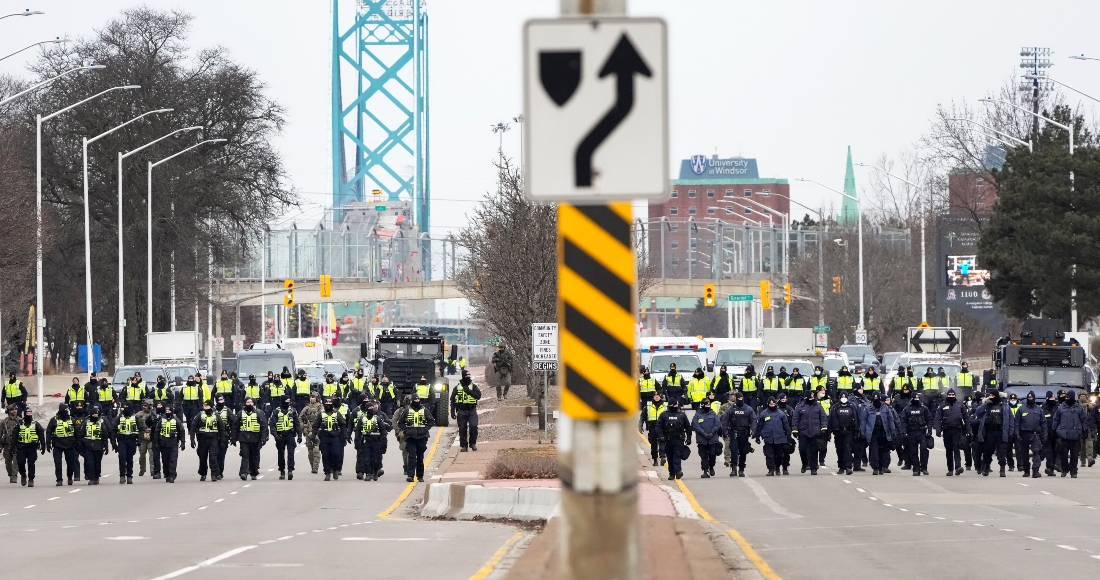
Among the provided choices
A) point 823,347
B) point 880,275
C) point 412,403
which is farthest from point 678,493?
point 880,275

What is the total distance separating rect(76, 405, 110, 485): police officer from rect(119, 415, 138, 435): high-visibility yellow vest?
334 mm

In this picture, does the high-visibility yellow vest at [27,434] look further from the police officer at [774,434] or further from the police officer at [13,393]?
the police officer at [774,434]

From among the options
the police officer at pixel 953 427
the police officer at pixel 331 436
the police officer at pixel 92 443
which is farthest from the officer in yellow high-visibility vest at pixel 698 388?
the police officer at pixel 92 443

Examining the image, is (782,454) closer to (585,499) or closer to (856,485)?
(856,485)

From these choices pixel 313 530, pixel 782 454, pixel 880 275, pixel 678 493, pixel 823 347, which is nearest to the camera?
pixel 313 530

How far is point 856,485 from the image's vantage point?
1107 inches

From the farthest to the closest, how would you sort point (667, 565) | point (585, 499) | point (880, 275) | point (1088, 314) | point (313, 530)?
point (880, 275) → point (1088, 314) → point (313, 530) → point (667, 565) → point (585, 499)

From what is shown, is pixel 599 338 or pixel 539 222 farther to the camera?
pixel 539 222

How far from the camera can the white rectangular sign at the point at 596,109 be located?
6.59m

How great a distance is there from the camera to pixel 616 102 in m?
6.62

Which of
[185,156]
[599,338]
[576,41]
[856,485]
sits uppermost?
[185,156]

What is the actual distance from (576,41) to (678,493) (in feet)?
63.9

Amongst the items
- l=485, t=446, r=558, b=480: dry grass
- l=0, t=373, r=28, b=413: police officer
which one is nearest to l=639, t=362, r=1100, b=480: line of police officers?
l=485, t=446, r=558, b=480: dry grass

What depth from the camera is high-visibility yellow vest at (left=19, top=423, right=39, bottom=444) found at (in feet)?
100
